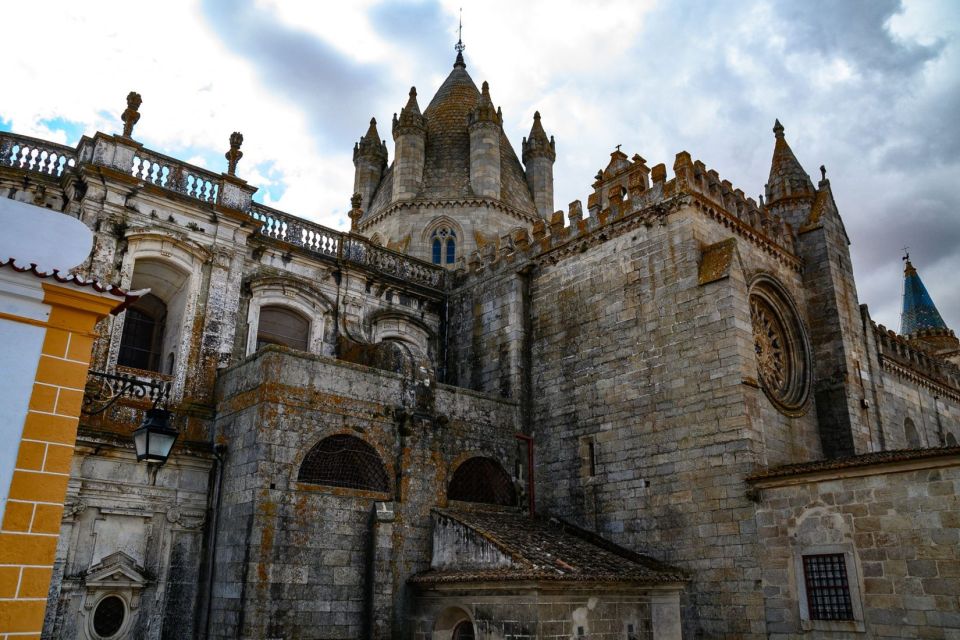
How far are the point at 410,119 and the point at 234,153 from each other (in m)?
10.1

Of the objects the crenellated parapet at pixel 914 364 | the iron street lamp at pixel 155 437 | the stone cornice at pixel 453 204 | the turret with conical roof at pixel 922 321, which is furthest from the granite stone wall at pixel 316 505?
the turret with conical roof at pixel 922 321

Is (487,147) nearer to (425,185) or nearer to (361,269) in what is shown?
(425,185)

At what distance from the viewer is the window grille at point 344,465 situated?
45.5 ft

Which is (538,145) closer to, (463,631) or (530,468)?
(530,468)

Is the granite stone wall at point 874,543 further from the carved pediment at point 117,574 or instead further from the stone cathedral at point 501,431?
the carved pediment at point 117,574

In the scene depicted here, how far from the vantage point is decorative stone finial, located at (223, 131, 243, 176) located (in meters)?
17.6

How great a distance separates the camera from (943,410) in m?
24.3

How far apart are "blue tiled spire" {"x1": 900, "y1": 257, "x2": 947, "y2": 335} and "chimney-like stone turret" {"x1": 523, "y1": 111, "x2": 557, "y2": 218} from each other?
18645 mm

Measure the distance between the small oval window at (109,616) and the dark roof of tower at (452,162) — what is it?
633 inches

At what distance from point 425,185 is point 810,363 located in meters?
14.3

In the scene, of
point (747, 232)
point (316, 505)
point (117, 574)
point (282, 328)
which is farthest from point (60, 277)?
point (747, 232)

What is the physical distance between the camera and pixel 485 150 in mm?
26125

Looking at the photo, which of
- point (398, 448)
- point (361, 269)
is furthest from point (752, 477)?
point (361, 269)

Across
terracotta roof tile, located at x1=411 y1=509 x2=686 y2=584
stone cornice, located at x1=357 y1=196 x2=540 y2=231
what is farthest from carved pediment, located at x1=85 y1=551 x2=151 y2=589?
stone cornice, located at x1=357 y1=196 x2=540 y2=231
